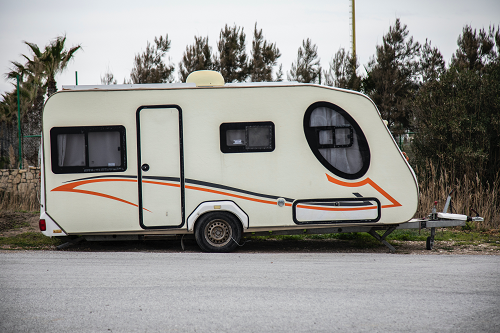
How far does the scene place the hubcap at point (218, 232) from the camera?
6.77 m

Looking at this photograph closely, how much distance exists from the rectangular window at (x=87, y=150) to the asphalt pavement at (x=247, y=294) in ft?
4.88

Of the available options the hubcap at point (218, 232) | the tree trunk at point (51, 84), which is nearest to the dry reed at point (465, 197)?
the hubcap at point (218, 232)

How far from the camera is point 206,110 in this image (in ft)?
22.1

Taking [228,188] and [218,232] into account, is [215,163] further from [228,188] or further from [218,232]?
[218,232]

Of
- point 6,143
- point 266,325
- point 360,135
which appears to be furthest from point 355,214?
point 6,143

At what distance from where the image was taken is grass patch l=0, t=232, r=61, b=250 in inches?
291

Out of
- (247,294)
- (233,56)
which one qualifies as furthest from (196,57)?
(247,294)

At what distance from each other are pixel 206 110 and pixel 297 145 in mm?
1663

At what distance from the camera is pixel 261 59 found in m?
16.9

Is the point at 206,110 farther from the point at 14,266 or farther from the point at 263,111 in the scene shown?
the point at 14,266

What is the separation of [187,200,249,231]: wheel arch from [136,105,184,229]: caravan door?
171mm

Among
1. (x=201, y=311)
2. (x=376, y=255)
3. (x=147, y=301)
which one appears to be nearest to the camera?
(x=201, y=311)

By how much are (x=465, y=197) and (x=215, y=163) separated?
257 inches

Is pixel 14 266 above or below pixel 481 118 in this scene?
below
